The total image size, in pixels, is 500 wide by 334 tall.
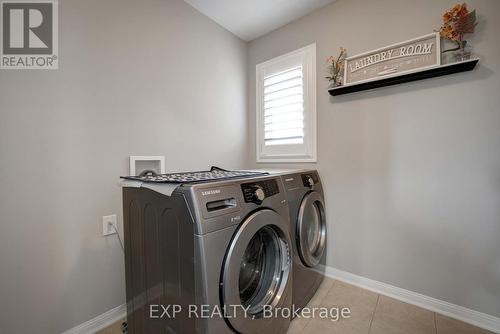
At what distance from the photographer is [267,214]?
0.96m

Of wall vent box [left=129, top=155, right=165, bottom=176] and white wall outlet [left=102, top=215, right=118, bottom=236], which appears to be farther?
wall vent box [left=129, top=155, right=165, bottom=176]

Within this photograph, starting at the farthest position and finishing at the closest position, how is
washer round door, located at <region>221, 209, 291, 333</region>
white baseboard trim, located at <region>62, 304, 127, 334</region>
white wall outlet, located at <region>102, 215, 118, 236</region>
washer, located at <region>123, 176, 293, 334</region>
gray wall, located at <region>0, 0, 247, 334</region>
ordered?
white wall outlet, located at <region>102, 215, 118, 236</region> < white baseboard trim, located at <region>62, 304, 127, 334</region> < gray wall, located at <region>0, 0, 247, 334</region> < washer round door, located at <region>221, 209, 291, 333</region> < washer, located at <region>123, 176, 293, 334</region>

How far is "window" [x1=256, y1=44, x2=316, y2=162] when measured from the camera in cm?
191

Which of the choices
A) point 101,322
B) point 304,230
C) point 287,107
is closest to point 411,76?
point 287,107

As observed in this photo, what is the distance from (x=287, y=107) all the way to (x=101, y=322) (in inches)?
85.4

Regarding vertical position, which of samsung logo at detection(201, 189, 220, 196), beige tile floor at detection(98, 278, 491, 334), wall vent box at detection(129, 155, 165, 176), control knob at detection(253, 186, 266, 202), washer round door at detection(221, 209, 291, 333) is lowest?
beige tile floor at detection(98, 278, 491, 334)

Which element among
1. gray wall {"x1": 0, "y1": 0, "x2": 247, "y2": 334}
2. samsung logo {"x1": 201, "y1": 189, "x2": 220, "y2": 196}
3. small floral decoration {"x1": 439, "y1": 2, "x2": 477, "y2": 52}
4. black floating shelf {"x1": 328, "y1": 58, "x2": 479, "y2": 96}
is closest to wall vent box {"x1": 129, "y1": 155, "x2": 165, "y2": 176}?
gray wall {"x1": 0, "y1": 0, "x2": 247, "y2": 334}

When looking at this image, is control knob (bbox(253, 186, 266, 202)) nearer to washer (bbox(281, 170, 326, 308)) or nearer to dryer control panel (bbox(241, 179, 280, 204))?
dryer control panel (bbox(241, 179, 280, 204))

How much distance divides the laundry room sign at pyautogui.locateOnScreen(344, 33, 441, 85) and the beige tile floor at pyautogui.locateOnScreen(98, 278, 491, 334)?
162 centimetres

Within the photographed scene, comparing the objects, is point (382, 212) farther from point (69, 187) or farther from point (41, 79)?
point (41, 79)

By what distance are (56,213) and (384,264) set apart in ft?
7.21

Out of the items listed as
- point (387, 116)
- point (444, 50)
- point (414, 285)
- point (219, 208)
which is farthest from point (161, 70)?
point (414, 285)

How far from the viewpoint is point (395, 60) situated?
1457 millimetres

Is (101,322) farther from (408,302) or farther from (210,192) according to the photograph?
(408,302)
